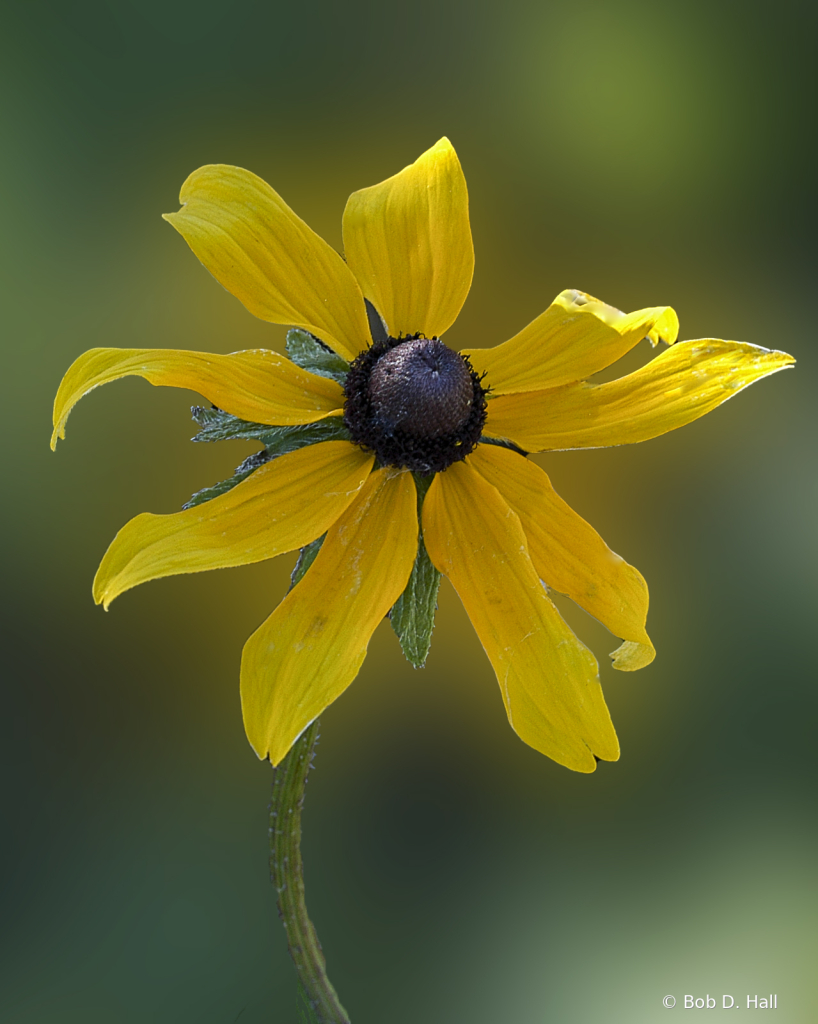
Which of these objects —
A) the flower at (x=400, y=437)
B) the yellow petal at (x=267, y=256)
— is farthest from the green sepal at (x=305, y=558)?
the yellow petal at (x=267, y=256)

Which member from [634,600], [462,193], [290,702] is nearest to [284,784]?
[290,702]

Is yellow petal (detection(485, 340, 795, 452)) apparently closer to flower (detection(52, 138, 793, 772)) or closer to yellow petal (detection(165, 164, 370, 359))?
flower (detection(52, 138, 793, 772))

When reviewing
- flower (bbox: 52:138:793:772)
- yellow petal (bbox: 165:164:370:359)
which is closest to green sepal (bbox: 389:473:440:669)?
flower (bbox: 52:138:793:772)

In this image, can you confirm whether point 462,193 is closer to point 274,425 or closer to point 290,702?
point 274,425

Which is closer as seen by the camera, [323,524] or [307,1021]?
[323,524]

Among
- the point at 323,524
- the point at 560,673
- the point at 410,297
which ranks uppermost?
the point at 410,297

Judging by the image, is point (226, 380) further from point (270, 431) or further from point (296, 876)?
point (296, 876)

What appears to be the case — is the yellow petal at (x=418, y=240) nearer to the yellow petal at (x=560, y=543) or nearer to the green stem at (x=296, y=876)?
the yellow petal at (x=560, y=543)
